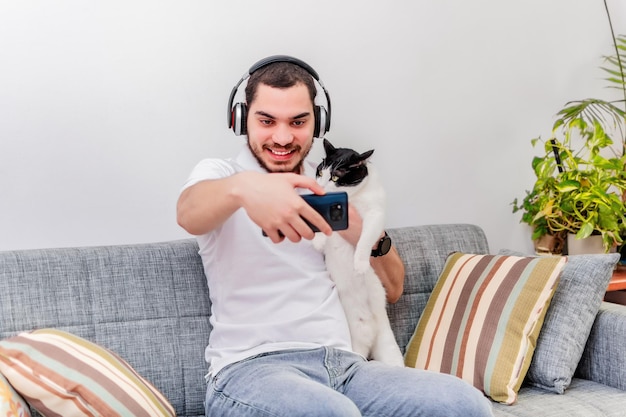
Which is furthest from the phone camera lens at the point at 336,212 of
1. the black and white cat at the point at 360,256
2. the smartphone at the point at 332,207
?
the black and white cat at the point at 360,256

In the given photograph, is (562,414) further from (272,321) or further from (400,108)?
(400,108)

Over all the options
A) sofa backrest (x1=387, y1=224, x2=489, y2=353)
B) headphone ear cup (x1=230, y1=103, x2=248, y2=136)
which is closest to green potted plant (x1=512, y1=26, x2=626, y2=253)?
sofa backrest (x1=387, y1=224, x2=489, y2=353)

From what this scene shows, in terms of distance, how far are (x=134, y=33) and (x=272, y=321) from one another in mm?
980

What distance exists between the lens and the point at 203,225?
5.38 feet

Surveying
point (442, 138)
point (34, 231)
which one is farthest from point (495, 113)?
point (34, 231)

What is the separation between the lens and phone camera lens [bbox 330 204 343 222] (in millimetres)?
1443

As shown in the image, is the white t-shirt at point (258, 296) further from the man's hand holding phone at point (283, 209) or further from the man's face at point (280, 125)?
the man's hand holding phone at point (283, 209)

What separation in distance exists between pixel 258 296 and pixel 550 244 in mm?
1335

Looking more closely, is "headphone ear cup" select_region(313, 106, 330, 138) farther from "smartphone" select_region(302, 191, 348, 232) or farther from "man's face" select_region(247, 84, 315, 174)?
"smartphone" select_region(302, 191, 348, 232)

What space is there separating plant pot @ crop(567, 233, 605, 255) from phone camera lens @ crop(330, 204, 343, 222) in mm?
1378

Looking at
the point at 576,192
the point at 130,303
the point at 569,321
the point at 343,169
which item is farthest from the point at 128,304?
the point at 576,192

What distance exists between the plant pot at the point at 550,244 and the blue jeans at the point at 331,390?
117 cm

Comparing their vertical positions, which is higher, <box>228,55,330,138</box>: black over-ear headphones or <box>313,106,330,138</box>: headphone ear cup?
<box>228,55,330,138</box>: black over-ear headphones

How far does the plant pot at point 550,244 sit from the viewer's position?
2656 millimetres
